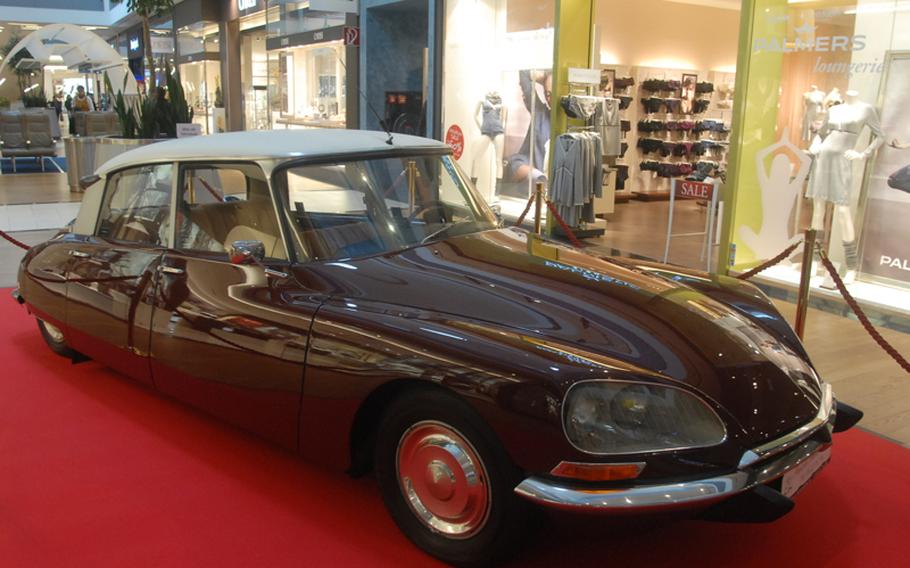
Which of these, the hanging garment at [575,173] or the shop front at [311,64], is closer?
the hanging garment at [575,173]

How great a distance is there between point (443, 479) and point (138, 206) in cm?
235

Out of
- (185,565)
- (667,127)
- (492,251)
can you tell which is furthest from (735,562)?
(667,127)

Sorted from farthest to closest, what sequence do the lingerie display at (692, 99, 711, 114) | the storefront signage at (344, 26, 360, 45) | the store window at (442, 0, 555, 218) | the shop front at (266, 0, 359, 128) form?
the lingerie display at (692, 99, 711, 114) < the shop front at (266, 0, 359, 128) < the storefront signage at (344, 26, 360, 45) < the store window at (442, 0, 555, 218)

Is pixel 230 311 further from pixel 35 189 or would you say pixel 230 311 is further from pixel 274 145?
pixel 35 189

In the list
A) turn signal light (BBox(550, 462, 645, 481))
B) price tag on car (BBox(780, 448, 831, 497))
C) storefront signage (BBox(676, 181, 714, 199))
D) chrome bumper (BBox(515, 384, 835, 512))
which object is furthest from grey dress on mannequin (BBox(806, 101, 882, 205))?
turn signal light (BBox(550, 462, 645, 481))

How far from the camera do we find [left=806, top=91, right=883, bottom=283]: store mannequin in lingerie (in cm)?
636

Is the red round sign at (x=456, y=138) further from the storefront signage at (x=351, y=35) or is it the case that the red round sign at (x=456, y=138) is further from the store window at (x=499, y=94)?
the storefront signage at (x=351, y=35)

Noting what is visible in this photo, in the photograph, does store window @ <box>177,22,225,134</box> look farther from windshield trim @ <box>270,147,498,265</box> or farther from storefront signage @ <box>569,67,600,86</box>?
windshield trim @ <box>270,147,498,265</box>

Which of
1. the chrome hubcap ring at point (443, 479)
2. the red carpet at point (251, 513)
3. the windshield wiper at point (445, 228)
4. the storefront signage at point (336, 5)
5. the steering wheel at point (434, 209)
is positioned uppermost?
the storefront signage at point (336, 5)

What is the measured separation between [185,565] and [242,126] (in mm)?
19108

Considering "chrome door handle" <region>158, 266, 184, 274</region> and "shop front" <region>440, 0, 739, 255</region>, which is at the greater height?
"shop front" <region>440, 0, 739, 255</region>

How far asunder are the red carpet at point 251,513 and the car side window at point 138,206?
92 centimetres

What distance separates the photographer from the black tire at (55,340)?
462 cm

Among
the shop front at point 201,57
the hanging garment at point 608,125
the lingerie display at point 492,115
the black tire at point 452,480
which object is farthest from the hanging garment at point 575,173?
the shop front at point 201,57
